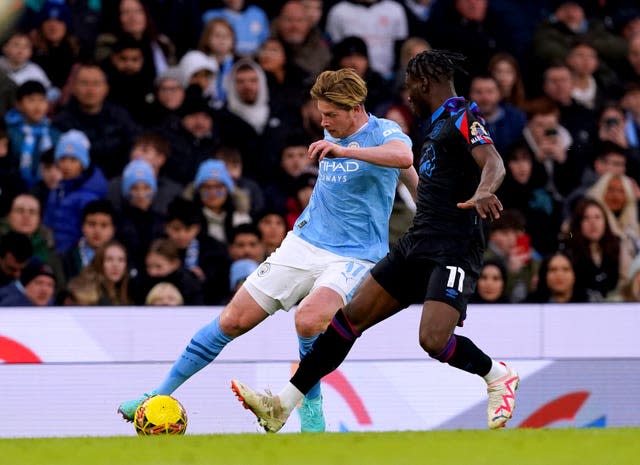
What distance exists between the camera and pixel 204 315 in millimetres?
9227

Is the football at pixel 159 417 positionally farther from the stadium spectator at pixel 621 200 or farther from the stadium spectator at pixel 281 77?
the stadium spectator at pixel 621 200

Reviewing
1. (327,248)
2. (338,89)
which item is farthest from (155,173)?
(338,89)

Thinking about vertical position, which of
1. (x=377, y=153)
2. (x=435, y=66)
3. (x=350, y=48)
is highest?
(x=435, y=66)

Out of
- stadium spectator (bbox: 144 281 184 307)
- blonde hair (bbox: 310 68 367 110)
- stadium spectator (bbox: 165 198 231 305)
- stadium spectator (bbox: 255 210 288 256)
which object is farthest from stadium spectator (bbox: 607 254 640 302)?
blonde hair (bbox: 310 68 367 110)

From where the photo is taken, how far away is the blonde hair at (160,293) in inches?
408

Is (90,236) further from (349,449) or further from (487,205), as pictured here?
(349,449)

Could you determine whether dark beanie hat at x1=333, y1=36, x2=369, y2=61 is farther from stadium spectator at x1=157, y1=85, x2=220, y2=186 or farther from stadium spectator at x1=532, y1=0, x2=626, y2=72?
stadium spectator at x1=532, y1=0, x2=626, y2=72

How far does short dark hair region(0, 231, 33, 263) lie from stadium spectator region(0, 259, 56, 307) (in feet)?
0.69

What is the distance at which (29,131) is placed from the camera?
37.6 ft

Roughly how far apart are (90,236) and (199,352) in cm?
366

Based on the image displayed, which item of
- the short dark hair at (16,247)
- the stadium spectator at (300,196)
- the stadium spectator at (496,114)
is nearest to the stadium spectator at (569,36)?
the stadium spectator at (496,114)

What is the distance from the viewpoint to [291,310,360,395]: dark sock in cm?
709

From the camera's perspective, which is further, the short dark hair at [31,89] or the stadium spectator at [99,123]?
the stadium spectator at [99,123]

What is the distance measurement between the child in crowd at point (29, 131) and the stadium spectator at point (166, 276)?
1.47 meters
